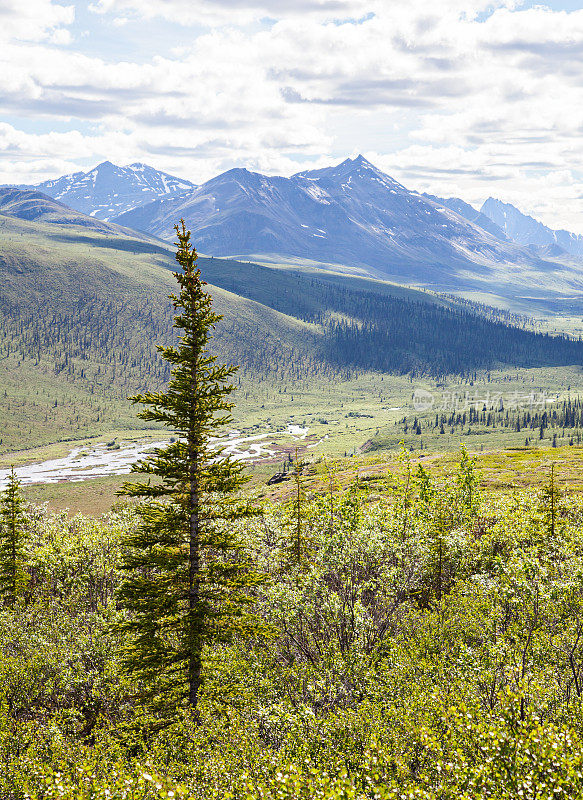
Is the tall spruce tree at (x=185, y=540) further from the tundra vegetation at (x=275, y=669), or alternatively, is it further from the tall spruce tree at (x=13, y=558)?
the tall spruce tree at (x=13, y=558)

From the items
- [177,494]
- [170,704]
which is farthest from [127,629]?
[177,494]

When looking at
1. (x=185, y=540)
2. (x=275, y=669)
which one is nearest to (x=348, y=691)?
(x=275, y=669)

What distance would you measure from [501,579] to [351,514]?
1380cm

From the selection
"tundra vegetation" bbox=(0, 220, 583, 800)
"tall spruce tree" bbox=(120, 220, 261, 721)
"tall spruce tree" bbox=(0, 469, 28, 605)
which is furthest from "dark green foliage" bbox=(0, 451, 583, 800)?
"tall spruce tree" bbox=(0, 469, 28, 605)

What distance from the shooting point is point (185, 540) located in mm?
32438

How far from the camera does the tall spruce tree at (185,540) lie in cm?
3009

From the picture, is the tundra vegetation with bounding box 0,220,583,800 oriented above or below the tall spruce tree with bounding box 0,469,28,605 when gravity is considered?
above

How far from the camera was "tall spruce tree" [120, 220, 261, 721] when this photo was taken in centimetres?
3009

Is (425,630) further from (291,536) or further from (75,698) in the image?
(75,698)

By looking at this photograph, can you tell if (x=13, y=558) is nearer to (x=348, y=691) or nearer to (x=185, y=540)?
(x=185, y=540)

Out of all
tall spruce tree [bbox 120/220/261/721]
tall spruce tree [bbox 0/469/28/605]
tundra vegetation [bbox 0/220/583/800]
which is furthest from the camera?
tall spruce tree [bbox 0/469/28/605]

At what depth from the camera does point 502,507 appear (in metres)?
59.7

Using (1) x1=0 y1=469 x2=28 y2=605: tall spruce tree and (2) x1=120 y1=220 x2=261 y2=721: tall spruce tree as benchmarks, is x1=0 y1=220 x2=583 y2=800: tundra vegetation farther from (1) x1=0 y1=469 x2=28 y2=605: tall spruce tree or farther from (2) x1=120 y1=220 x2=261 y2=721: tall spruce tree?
(1) x1=0 y1=469 x2=28 y2=605: tall spruce tree

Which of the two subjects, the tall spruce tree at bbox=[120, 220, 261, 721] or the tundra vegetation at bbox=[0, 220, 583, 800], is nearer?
the tundra vegetation at bbox=[0, 220, 583, 800]
